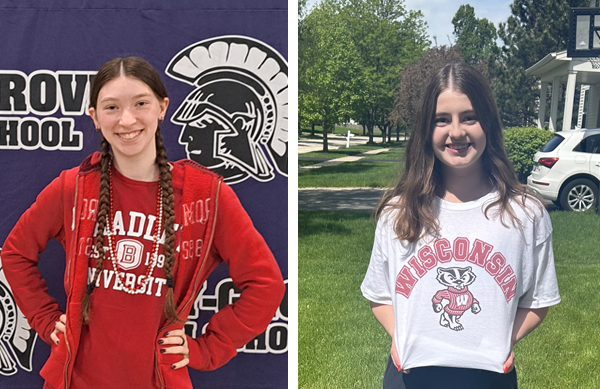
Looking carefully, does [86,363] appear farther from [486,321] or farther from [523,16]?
[523,16]

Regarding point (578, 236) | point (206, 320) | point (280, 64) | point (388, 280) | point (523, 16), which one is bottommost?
point (206, 320)

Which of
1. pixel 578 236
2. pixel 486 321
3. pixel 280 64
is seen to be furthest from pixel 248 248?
pixel 578 236

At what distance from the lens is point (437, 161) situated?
2621 mm

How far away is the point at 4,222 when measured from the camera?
9.29ft

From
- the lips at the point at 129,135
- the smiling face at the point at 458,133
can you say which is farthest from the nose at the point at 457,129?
the lips at the point at 129,135

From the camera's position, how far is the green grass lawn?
2.70 metres

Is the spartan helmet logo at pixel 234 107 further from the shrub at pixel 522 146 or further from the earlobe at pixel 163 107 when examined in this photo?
the shrub at pixel 522 146

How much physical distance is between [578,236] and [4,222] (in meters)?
2.63

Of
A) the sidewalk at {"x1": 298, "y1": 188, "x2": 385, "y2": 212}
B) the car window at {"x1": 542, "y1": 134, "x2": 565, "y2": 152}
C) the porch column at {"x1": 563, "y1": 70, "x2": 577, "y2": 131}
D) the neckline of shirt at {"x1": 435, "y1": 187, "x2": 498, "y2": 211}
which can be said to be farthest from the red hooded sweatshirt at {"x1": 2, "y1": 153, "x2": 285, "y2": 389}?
the porch column at {"x1": 563, "y1": 70, "x2": 577, "y2": 131}

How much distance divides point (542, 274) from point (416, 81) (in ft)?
3.27

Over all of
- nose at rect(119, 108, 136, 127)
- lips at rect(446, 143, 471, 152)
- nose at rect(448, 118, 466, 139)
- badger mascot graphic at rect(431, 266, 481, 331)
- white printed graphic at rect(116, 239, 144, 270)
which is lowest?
badger mascot graphic at rect(431, 266, 481, 331)

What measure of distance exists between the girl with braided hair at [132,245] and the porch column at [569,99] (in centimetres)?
147

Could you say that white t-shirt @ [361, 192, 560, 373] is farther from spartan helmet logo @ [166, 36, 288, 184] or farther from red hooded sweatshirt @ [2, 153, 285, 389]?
spartan helmet logo @ [166, 36, 288, 184]

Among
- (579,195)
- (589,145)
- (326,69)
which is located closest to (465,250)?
(579,195)
